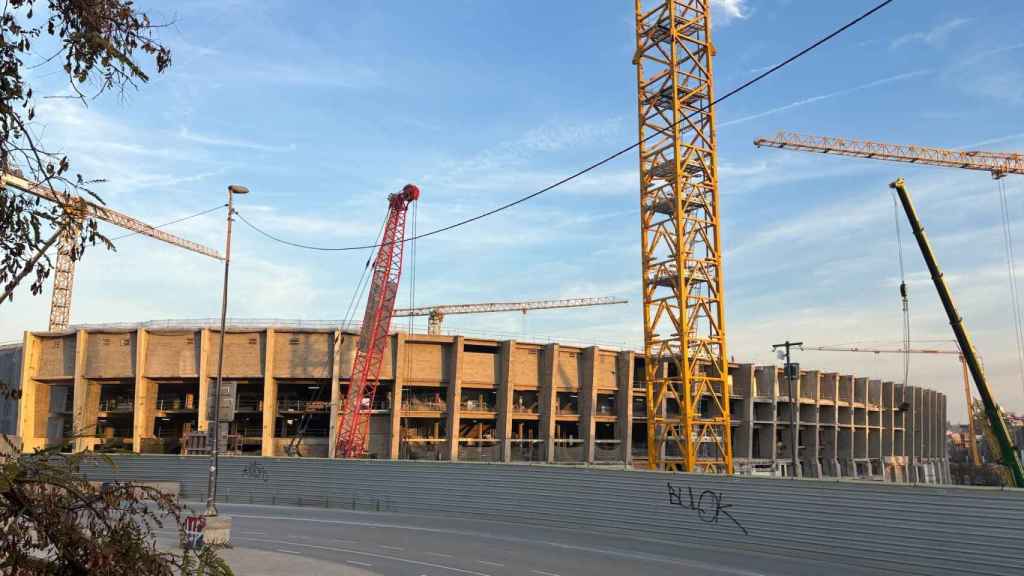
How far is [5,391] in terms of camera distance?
7.31 meters

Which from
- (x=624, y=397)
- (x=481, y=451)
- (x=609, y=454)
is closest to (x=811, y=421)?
(x=624, y=397)

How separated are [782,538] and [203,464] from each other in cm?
3450

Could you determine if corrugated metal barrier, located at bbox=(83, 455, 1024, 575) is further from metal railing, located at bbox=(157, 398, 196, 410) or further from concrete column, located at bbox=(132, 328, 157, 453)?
metal railing, located at bbox=(157, 398, 196, 410)

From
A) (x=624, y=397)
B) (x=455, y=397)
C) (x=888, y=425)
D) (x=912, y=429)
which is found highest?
(x=624, y=397)

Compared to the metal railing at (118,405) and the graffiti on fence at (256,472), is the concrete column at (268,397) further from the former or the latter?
the graffiti on fence at (256,472)

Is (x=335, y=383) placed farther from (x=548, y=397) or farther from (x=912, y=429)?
(x=912, y=429)

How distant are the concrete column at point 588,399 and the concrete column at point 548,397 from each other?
3.29 m

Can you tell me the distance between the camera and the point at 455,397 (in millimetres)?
68750

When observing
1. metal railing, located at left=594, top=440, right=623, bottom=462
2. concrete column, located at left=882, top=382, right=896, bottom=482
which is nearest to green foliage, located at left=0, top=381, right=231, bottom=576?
metal railing, located at left=594, top=440, right=623, bottom=462

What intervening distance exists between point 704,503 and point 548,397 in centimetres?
4376

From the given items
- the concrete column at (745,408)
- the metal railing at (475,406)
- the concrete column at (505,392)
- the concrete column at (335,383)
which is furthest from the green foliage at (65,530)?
the concrete column at (745,408)

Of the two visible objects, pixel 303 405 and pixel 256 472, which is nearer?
pixel 256 472

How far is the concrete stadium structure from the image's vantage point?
2616 inches

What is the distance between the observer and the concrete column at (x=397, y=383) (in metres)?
67.5
